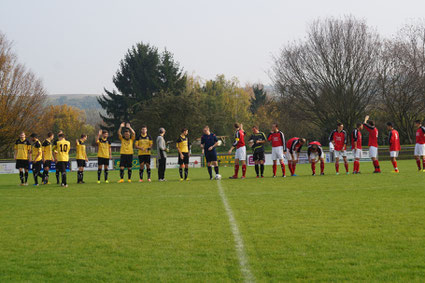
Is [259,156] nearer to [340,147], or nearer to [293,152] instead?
[293,152]

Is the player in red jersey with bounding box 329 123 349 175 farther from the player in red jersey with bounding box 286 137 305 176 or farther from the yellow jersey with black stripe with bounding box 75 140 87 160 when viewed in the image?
the yellow jersey with black stripe with bounding box 75 140 87 160

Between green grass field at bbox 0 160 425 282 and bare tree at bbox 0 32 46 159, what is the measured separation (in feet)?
118

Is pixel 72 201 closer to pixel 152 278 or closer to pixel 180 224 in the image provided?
pixel 180 224

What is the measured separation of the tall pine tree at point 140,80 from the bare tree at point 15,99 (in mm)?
19366

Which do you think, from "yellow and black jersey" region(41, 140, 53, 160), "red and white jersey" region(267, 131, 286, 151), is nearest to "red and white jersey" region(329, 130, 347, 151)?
"red and white jersey" region(267, 131, 286, 151)

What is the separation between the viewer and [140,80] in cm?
6725

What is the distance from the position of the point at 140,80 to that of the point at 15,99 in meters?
25.1

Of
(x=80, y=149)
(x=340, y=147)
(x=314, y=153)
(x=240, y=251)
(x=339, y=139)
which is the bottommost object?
(x=240, y=251)

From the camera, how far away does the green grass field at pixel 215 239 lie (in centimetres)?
471

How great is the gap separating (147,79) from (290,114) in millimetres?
26071

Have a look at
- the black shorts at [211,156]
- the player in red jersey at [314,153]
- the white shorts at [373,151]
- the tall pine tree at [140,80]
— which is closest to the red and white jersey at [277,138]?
the player in red jersey at [314,153]

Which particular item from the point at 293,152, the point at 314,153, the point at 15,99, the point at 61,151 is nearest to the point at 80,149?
the point at 61,151

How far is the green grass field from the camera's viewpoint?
4707 mm

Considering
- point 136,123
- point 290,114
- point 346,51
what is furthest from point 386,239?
point 136,123
